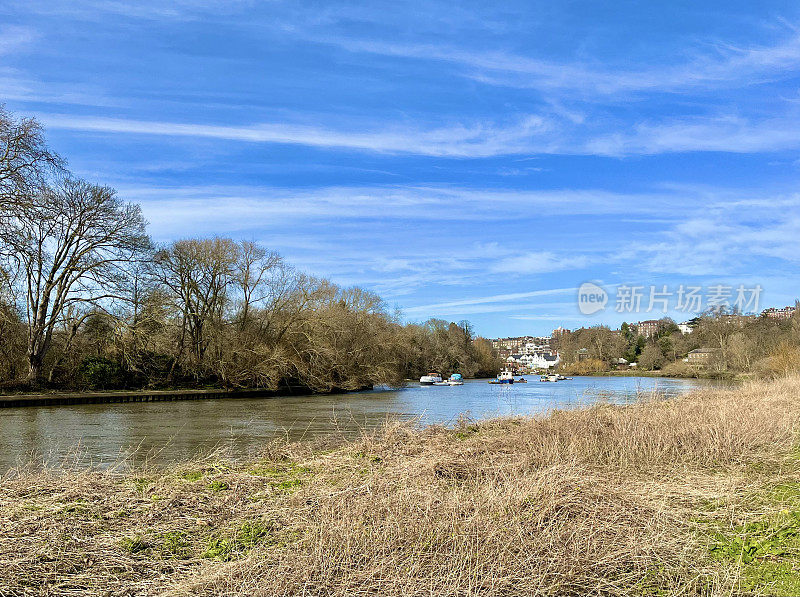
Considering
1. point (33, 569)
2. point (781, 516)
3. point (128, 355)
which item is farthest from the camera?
point (128, 355)

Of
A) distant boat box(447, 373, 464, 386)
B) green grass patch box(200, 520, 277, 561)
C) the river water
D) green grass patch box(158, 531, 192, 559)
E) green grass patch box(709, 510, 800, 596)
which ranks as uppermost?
green grass patch box(200, 520, 277, 561)

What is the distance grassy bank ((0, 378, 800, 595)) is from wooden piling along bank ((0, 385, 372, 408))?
22.6m

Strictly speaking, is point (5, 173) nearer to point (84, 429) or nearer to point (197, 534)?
point (84, 429)

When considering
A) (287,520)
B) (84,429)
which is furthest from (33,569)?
(84,429)

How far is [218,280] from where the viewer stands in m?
43.5

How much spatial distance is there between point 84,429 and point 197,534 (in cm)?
1539

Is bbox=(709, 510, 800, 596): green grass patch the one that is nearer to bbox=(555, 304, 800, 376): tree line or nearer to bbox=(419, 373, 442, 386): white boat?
bbox=(555, 304, 800, 376): tree line

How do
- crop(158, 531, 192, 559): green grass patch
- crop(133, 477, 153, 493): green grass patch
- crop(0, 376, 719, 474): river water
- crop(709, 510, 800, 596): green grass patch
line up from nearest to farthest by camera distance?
crop(709, 510, 800, 596): green grass patch < crop(158, 531, 192, 559): green grass patch < crop(133, 477, 153, 493): green grass patch < crop(0, 376, 719, 474): river water

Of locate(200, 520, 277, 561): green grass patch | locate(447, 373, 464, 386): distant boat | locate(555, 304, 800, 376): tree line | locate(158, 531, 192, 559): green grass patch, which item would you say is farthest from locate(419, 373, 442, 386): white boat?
locate(158, 531, 192, 559): green grass patch

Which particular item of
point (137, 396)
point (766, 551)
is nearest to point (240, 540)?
point (766, 551)

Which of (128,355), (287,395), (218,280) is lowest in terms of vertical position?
(287,395)

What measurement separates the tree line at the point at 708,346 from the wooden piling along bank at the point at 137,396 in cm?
2984

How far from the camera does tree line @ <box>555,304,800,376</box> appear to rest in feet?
150

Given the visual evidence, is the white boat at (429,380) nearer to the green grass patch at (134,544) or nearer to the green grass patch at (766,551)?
the green grass patch at (766,551)
